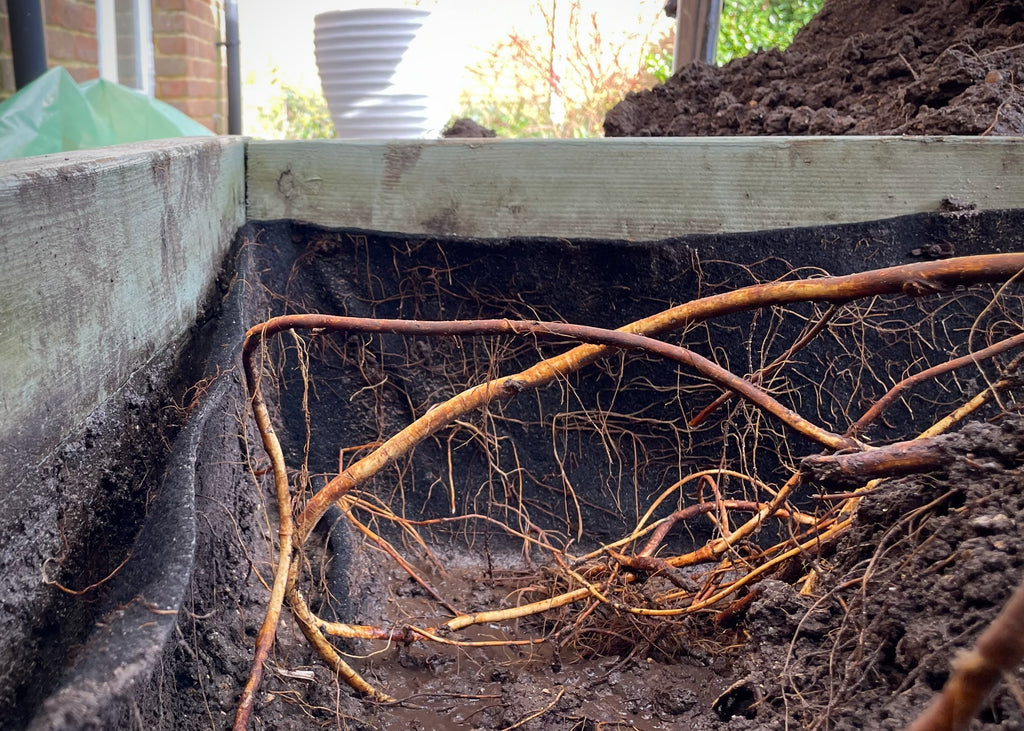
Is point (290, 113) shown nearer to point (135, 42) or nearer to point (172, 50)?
point (172, 50)

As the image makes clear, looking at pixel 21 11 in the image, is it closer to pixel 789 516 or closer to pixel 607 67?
pixel 789 516

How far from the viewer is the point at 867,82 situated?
2.37 m

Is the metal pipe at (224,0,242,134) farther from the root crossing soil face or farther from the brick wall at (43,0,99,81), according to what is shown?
the root crossing soil face

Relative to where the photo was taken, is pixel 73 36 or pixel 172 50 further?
pixel 172 50

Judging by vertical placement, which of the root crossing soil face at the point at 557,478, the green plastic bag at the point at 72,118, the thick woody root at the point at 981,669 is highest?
the green plastic bag at the point at 72,118

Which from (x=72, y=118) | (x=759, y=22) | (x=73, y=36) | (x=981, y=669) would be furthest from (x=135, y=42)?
(x=981, y=669)

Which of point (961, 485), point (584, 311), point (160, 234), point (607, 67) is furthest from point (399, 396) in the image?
point (607, 67)

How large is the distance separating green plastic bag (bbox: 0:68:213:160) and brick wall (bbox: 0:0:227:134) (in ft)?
2.73

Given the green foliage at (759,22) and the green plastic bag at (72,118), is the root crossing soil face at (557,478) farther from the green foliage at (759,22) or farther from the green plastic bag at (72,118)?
the green foliage at (759,22)

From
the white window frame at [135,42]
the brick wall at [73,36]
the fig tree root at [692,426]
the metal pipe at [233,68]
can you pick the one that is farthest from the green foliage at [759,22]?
the fig tree root at [692,426]

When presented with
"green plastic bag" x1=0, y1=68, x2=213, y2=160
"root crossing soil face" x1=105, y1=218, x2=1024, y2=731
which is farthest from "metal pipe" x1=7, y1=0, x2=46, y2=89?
"root crossing soil face" x1=105, y1=218, x2=1024, y2=731

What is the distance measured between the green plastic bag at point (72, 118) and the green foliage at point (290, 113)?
7.28 meters

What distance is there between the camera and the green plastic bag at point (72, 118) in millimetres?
2242

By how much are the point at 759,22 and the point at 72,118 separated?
19.3 feet
